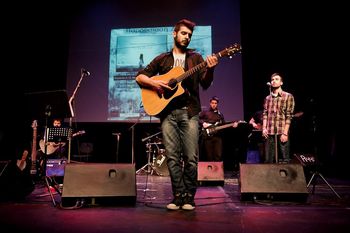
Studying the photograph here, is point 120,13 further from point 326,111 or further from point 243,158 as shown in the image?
point 326,111

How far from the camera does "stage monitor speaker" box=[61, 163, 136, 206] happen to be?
124 inches

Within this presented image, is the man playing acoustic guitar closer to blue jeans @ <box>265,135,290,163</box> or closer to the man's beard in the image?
the man's beard

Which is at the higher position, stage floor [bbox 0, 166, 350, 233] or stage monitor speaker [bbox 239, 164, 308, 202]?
stage monitor speaker [bbox 239, 164, 308, 202]

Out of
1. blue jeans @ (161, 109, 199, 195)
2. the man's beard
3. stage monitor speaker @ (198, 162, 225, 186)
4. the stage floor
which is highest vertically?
the man's beard

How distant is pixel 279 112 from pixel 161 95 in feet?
8.24

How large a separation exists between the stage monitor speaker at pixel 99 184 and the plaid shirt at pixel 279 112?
2.60m

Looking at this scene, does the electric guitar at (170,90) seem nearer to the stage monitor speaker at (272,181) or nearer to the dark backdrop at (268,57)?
the stage monitor speaker at (272,181)

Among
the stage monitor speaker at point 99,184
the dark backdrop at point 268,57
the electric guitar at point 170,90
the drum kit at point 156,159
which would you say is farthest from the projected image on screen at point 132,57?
the electric guitar at point 170,90

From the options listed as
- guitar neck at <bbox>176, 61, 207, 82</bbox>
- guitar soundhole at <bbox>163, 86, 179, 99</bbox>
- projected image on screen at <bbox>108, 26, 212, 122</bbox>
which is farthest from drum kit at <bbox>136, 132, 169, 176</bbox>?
guitar neck at <bbox>176, 61, 207, 82</bbox>

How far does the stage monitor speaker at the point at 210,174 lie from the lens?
5.54m

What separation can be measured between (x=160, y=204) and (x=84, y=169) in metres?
0.94

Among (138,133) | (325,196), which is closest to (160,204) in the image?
(325,196)

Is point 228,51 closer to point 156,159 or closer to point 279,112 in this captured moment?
point 279,112

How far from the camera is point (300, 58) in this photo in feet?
29.9
